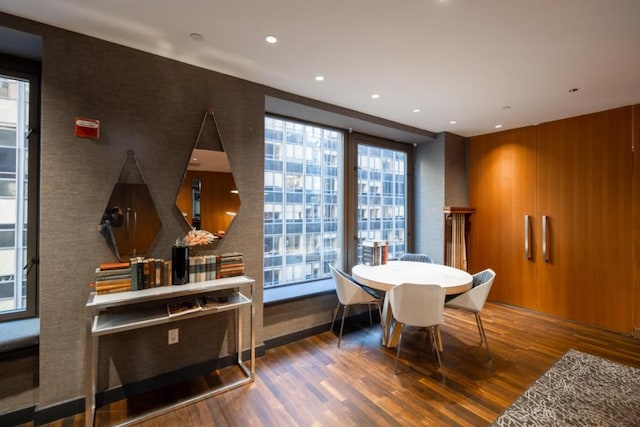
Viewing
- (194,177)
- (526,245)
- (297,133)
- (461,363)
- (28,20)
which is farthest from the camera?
(526,245)

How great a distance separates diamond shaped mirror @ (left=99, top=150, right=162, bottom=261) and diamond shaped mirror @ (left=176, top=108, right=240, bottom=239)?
237 mm

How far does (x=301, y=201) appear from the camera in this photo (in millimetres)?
3574

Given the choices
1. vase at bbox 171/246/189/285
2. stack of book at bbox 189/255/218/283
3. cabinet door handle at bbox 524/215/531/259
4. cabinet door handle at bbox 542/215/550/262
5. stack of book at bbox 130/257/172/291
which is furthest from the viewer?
cabinet door handle at bbox 524/215/531/259

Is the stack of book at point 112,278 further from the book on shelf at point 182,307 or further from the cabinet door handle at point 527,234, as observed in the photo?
the cabinet door handle at point 527,234

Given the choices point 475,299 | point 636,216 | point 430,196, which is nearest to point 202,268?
point 475,299

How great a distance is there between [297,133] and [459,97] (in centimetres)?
184

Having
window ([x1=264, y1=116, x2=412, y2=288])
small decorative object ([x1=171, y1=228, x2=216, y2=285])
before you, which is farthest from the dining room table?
small decorative object ([x1=171, y1=228, x2=216, y2=285])

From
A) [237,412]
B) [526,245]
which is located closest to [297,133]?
[237,412]

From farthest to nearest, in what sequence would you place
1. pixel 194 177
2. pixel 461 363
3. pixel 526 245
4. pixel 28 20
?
pixel 526 245, pixel 461 363, pixel 194 177, pixel 28 20

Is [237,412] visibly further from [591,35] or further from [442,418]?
[591,35]

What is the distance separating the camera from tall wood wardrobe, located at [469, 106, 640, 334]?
10.9 feet

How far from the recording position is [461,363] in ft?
8.75

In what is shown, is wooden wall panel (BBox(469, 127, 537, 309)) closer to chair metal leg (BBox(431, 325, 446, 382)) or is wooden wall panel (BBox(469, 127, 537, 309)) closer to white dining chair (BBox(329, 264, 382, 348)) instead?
chair metal leg (BBox(431, 325, 446, 382))

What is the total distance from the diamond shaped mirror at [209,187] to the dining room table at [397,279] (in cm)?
143
